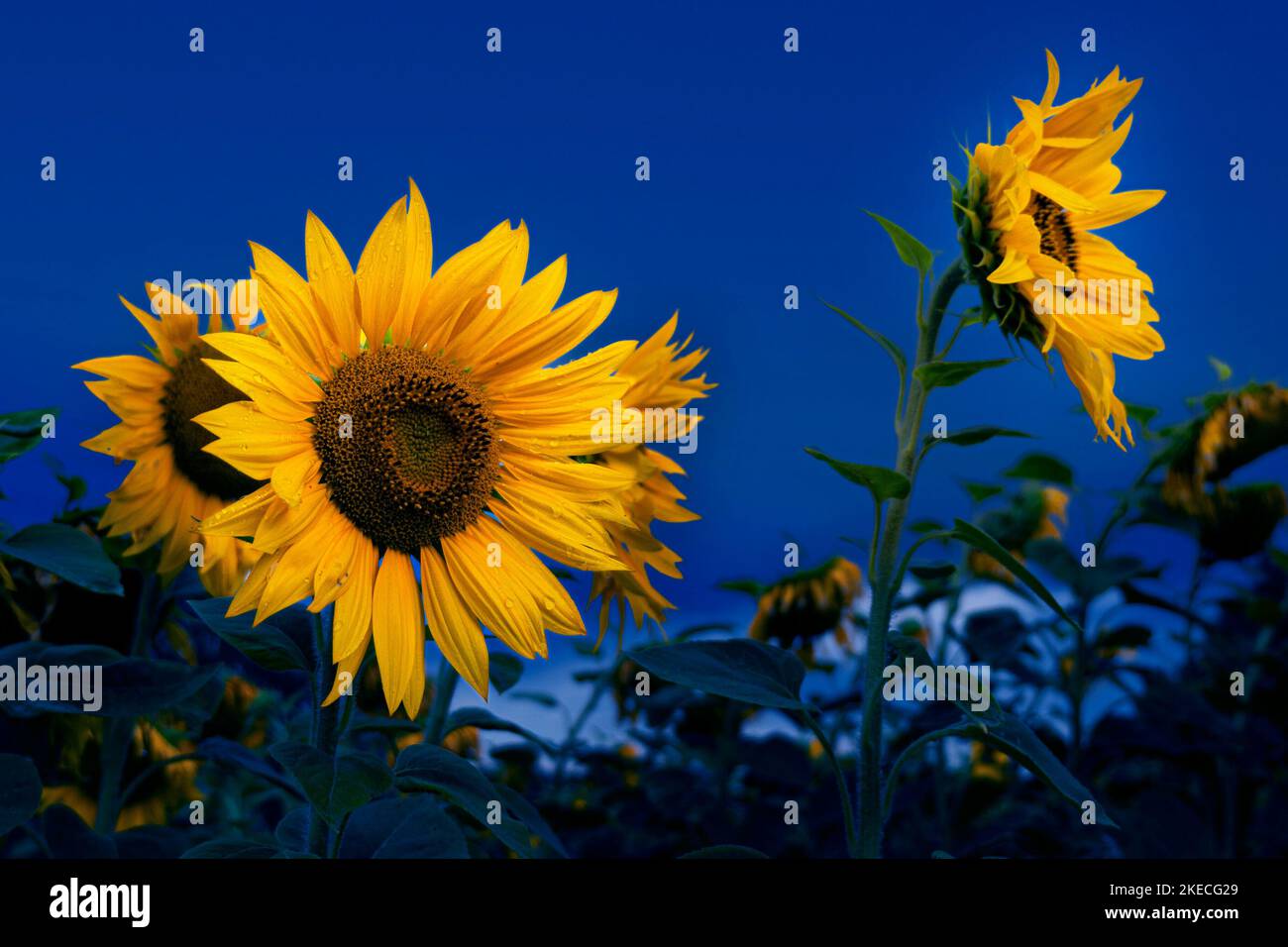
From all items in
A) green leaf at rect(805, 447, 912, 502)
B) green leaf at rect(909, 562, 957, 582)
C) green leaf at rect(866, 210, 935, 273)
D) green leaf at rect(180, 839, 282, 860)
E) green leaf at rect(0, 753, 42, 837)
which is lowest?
green leaf at rect(180, 839, 282, 860)

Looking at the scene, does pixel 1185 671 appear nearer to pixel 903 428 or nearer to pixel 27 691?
pixel 903 428

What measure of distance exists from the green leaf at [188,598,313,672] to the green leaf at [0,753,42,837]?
10.6 inches

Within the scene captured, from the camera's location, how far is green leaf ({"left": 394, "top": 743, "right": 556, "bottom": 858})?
1.21 m

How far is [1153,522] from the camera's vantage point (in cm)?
246

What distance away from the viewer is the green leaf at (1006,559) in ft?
4.01

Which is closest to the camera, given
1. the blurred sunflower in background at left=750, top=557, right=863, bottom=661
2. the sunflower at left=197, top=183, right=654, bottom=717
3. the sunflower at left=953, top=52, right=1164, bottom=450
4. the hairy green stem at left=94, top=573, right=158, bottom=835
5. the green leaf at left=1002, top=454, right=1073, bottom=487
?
the sunflower at left=197, top=183, right=654, bottom=717

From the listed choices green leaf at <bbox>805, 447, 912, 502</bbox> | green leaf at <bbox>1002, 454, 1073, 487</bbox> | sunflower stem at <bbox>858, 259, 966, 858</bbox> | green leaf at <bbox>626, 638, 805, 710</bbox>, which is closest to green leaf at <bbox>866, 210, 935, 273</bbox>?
sunflower stem at <bbox>858, 259, 966, 858</bbox>

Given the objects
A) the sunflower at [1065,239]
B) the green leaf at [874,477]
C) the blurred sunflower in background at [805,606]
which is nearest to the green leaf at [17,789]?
the green leaf at [874,477]

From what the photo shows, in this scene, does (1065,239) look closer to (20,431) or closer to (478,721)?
(478,721)

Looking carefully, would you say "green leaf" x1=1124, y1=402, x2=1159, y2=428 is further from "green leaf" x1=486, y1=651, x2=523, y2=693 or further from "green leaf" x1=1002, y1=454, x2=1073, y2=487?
"green leaf" x1=486, y1=651, x2=523, y2=693

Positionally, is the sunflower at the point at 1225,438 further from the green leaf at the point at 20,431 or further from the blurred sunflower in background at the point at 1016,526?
the green leaf at the point at 20,431

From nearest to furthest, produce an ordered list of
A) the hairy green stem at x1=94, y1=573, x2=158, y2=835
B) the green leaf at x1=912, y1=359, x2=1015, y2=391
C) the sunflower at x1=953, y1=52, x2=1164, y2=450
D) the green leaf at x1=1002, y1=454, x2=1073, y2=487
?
the green leaf at x1=912, y1=359, x2=1015, y2=391 → the sunflower at x1=953, y1=52, x2=1164, y2=450 → the hairy green stem at x1=94, y1=573, x2=158, y2=835 → the green leaf at x1=1002, y1=454, x2=1073, y2=487

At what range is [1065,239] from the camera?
5.14 feet
